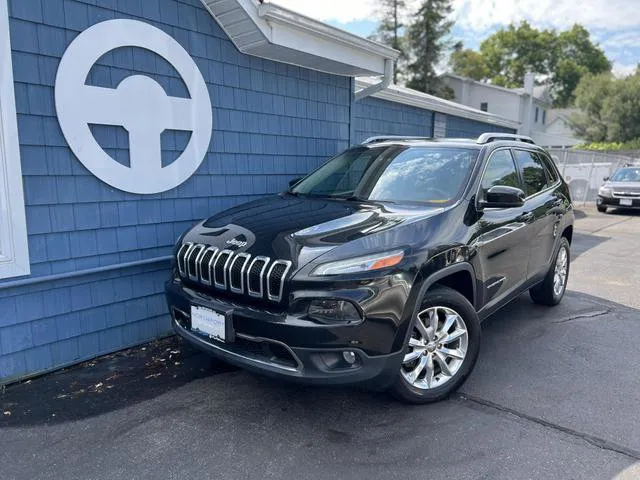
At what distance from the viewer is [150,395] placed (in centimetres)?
335

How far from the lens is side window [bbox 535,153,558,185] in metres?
5.02

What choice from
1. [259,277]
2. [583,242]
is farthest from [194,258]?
[583,242]

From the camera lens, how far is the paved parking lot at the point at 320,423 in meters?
2.56

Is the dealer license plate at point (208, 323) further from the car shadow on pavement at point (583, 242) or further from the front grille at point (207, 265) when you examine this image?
the car shadow on pavement at point (583, 242)

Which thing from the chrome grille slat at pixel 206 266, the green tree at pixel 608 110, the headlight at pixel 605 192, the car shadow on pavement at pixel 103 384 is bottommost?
the car shadow on pavement at pixel 103 384

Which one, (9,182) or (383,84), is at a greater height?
(383,84)

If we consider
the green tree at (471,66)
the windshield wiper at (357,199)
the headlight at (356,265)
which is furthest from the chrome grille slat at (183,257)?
the green tree at (471,66)

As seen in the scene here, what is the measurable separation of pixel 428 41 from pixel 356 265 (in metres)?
33.9

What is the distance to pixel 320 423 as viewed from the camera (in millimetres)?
2965

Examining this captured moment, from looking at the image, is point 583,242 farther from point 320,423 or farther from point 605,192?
point 320,423

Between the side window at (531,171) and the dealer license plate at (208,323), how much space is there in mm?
3024

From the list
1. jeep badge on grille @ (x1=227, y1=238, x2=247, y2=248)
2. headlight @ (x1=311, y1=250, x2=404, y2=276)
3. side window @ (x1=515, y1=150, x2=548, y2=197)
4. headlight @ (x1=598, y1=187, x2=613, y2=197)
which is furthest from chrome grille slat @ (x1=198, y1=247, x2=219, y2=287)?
headlight @ (x1=598, y1=187, x2=613, y2=197)

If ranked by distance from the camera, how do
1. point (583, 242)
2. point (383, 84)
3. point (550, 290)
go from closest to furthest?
point (550, 290)
point (383, 84)
point (583, 242)

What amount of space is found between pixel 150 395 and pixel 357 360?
1.59 metres
